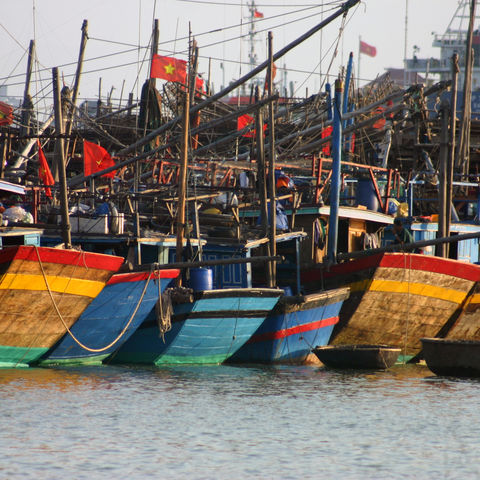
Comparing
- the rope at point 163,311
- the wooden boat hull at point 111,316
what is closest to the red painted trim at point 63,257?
A: the wooden boat hull at point 111,316

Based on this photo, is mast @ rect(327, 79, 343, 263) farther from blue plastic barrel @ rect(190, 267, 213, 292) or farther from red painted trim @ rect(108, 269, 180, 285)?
red painted trim @ rect(108, 269, 180, 285)

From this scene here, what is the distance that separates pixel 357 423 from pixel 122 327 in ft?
22.4

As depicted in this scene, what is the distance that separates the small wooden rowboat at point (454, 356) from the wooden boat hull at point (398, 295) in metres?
1.83

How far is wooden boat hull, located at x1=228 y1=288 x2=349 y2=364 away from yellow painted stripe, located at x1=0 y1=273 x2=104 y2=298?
4.94m

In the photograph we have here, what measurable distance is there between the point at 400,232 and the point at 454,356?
4.82m

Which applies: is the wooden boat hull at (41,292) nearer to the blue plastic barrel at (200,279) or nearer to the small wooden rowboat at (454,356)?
the blue plastic barrel at (200,279)

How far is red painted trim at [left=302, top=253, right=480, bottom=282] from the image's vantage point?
70.8 feet

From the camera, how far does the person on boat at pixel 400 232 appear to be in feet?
75.2

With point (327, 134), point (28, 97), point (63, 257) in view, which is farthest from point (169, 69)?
point (63, 257)

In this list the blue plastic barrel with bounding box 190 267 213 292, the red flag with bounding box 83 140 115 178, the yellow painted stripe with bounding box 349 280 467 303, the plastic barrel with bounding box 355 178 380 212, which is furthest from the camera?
the plastic barrel with bounding box 355 178 380 212

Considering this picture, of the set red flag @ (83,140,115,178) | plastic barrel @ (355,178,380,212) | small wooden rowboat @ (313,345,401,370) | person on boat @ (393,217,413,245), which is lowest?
small wooden rowboat @ (313,345,401,370)

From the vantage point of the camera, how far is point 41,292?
57.6 feet

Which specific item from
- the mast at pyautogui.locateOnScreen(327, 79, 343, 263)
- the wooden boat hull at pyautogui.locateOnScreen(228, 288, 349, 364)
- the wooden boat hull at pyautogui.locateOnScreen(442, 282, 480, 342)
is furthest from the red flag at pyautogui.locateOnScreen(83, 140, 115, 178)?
the wooden boat hull at pyautogui.locateOnScreen(442, 282, 480, 342)

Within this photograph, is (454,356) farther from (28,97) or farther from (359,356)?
(28,97)
